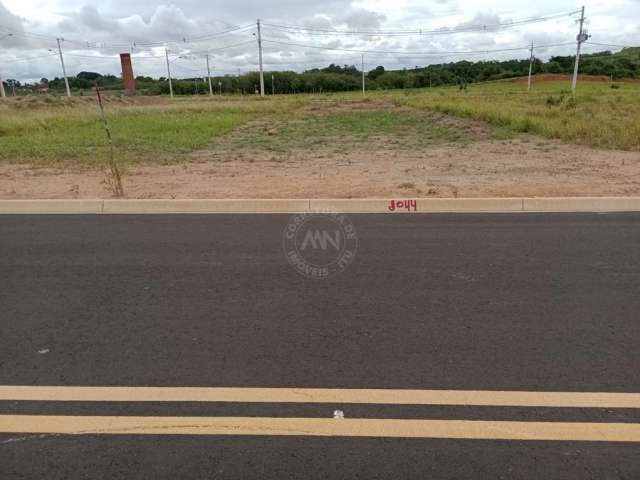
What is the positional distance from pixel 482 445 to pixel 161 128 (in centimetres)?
2370

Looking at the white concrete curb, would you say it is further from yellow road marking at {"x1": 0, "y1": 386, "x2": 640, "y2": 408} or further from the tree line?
the tree line

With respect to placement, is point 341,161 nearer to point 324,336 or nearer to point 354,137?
point 354,137

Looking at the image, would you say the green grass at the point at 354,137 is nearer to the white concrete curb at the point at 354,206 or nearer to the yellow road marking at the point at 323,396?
the white concrete curb at the point at 354,206

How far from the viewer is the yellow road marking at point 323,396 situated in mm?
2723

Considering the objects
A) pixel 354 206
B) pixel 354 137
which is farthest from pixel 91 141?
pixel 354 206

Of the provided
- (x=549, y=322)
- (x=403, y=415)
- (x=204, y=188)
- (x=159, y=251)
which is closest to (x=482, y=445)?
(x=403, y=415)

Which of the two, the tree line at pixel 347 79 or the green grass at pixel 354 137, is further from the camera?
the tree line at pixel 347 79

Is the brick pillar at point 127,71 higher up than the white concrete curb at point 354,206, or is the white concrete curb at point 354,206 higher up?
the brick pillar at point 127,71

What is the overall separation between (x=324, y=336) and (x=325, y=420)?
95cm

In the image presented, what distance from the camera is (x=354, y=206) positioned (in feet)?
24.3

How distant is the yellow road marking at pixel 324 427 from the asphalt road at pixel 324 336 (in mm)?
50

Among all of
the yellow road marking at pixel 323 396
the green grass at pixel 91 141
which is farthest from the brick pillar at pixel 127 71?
the yellow road marking at pixel 323 396

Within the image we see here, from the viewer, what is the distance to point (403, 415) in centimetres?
263

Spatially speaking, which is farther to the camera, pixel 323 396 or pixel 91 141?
pixel 91 141
